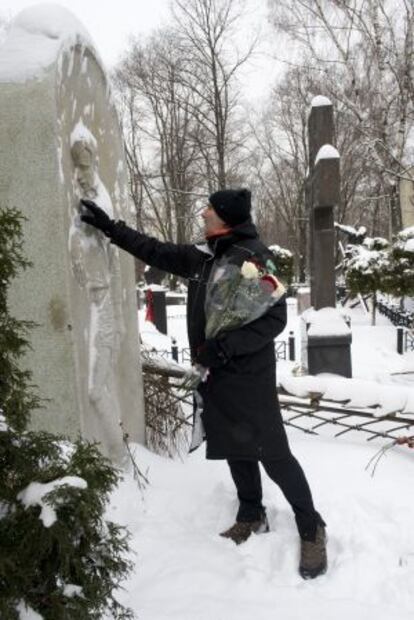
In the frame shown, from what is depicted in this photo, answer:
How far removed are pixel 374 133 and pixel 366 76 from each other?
1966 millimetres

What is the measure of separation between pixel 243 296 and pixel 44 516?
5.00 ft

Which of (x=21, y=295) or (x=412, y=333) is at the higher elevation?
(x=21, y=295)

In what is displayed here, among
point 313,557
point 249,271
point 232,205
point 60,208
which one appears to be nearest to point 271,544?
point 313,557

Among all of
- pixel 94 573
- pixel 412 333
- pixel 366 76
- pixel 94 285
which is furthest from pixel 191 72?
pixel 94 573

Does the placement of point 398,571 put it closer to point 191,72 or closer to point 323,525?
point 323,525

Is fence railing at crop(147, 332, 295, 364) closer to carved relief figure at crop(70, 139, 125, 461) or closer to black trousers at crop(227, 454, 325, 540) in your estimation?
carved relief figure at crop(70, 139, 125, 461)

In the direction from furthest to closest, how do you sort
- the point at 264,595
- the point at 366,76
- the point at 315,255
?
the point at 366,76 < the point at 315,255 < the point at 264,595

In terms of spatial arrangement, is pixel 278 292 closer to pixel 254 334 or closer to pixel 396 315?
pixel 254 334

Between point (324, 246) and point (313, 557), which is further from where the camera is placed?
point (324, 246)

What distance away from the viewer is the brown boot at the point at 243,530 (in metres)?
2.88

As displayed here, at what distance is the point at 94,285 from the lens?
2.94 m

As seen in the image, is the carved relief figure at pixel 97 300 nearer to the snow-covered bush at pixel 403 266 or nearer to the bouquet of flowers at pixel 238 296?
the bouquet of flowers at pixel 238 296

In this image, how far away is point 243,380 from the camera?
2.66 m

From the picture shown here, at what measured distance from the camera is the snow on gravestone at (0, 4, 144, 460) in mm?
2568
